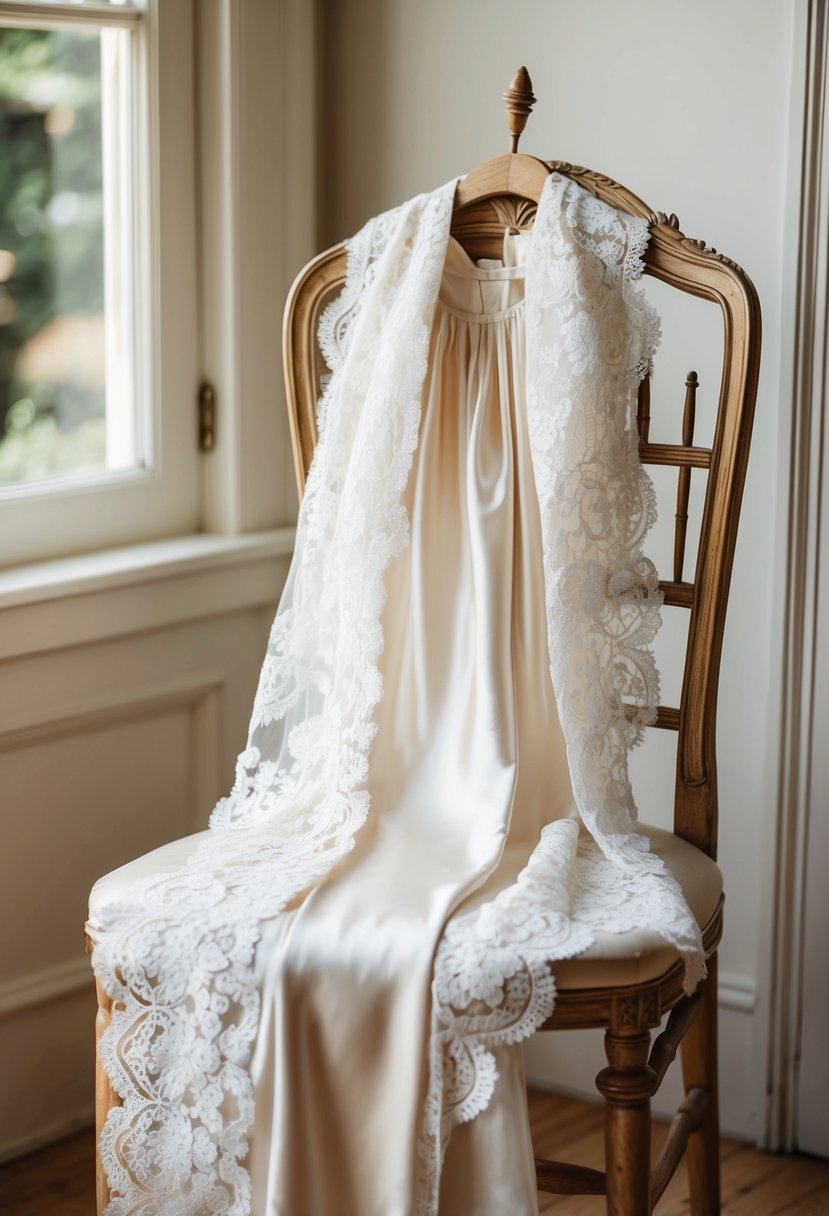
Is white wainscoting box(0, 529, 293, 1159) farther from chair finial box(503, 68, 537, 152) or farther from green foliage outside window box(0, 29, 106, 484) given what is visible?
chair finial box(503, 68, 537, 152)

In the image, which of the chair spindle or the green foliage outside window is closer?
the chair spindle

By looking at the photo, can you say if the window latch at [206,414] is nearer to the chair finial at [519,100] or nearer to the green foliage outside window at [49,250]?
the green foliage outside window at [49,250]

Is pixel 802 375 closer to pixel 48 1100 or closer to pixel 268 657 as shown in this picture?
pixel 268 657

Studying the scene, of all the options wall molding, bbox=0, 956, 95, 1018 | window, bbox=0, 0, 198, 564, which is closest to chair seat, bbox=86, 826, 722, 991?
wall molding, bbox=0, 956, 95, 1018

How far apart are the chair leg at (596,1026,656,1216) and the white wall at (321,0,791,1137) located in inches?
26.2

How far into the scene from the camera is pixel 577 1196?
187 centimetres

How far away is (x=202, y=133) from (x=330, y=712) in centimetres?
95

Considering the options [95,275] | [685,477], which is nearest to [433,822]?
[685,477]

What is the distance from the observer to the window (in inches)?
72.9

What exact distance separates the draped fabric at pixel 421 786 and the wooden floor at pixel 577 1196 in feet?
1.64

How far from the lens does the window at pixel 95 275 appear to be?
1.85 meters

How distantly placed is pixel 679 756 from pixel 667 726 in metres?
0.04

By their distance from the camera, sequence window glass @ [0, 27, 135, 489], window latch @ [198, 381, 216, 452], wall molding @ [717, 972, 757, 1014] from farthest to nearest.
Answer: window latch @ [198, 381, 216, 452] < wall molding @ [717, 972, 757, 1014] < window glass @ [0, 27, 135, 489]

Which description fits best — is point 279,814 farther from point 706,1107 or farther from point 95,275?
point 95,275
